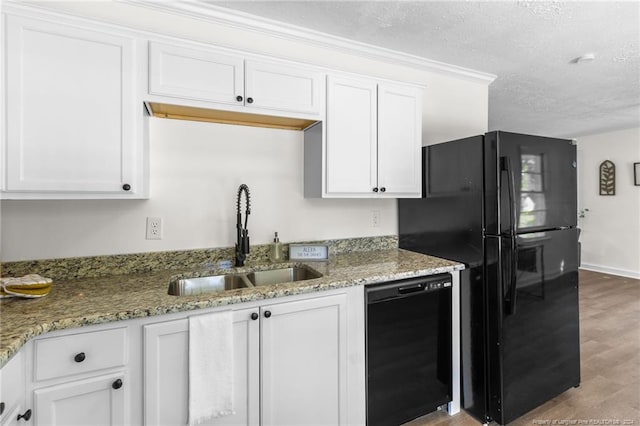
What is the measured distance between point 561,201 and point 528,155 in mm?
411

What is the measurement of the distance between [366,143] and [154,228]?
139cm

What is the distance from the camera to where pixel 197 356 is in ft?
4.32

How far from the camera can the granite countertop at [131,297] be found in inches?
43.6

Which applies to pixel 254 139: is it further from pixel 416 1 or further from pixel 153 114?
pixel 416 1

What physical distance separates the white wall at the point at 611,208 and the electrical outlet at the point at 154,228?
656 cm

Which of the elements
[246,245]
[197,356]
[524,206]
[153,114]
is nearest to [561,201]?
[524,206]

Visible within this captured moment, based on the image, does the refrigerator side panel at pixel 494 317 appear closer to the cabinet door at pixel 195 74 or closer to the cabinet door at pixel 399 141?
the cabinet door at pixel 399 141

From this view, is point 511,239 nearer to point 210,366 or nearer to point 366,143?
point 366,143

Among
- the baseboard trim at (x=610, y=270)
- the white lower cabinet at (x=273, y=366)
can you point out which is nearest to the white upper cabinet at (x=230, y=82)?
the white lower cabinet at (x=273, y=366)

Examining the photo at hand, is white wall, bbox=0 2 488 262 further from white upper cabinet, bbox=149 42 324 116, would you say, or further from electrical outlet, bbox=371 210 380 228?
white upper cabinet, bbox=149 42 324 116

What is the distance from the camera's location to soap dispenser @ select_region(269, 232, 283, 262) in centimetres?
210

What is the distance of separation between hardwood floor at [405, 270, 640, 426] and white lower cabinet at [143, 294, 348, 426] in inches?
29.4

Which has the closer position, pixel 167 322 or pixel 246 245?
pixel 167 322

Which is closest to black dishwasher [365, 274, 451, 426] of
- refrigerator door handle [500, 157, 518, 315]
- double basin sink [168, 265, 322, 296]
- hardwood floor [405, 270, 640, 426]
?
hardwood floor [405, 270, 640, 426]
